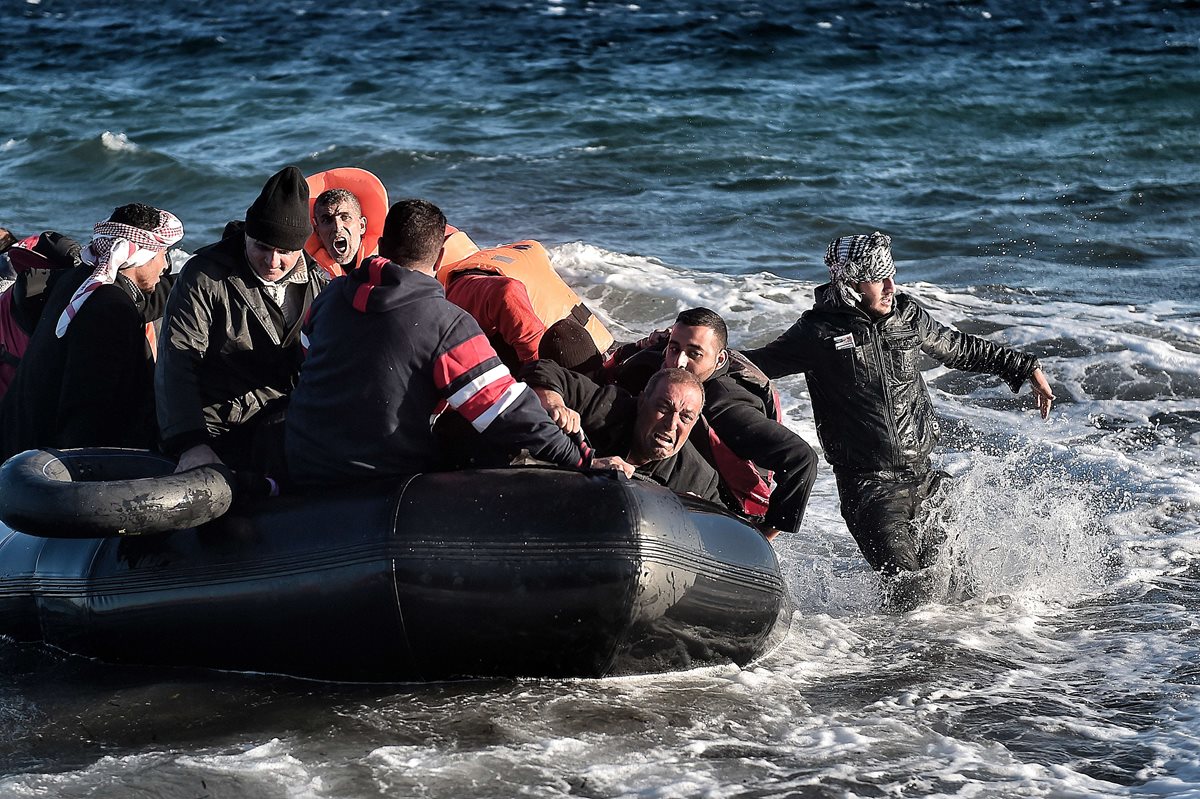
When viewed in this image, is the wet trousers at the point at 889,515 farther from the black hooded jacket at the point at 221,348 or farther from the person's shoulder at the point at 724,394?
the black hooded jacket at the point at 221,348

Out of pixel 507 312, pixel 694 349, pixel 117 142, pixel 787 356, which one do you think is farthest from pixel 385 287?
pixel 117 142

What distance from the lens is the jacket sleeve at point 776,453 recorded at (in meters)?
4.71

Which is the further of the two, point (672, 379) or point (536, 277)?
point (536, 277)

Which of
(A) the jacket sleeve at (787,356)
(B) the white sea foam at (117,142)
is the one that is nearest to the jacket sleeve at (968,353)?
(A) the jacket sleeve at (787,356)

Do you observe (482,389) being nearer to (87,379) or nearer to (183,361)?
(183,361)

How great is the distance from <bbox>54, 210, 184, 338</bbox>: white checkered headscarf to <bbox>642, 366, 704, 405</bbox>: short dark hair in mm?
1922

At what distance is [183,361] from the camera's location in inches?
184

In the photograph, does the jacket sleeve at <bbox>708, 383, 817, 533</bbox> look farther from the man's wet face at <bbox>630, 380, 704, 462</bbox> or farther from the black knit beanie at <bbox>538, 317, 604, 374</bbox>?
the black knit beanie at <bbox>538, 317, 604, 374</bbox>

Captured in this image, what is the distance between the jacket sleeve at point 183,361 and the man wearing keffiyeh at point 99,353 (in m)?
0.39

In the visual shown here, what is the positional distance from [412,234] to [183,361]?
3.36 feet

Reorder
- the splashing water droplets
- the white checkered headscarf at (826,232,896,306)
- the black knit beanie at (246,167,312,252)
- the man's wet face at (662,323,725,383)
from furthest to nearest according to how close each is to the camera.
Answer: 1. the splashing water droplets
2. the white checkered headscarf at (826,232,896,306)
3. the man's wet face at (662,323,725,383)
4. the black knit beanie at (246,167,312,252)

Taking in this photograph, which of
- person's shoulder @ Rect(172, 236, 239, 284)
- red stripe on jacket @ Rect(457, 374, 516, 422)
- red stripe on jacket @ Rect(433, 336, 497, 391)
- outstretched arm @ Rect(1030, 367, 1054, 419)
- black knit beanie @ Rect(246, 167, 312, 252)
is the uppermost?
black knit beanie @ Rect(246, 167, 312, 252)

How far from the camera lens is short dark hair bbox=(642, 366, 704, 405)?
15.0 feet

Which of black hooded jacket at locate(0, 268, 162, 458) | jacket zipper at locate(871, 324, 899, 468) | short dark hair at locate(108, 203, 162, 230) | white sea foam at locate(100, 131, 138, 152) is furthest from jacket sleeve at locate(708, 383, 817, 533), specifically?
white sea foam at locate(100, 131, 138, 152)
